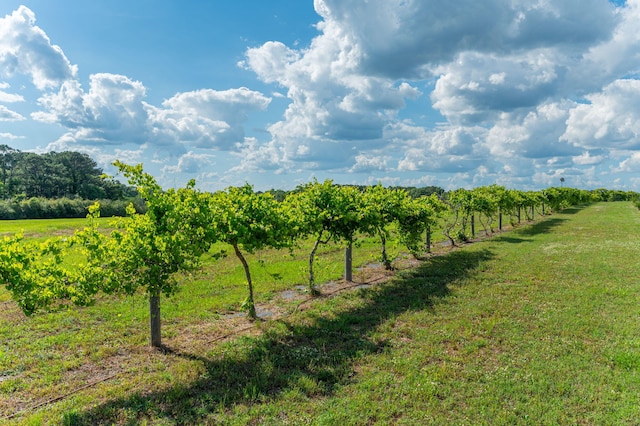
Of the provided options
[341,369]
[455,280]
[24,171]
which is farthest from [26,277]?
[24,171]

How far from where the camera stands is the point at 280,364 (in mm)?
8312

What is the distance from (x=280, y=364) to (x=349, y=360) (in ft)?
5.04

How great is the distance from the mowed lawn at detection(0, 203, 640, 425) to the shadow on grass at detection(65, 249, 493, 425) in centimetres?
4

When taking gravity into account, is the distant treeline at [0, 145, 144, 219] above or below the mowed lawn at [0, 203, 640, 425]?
above

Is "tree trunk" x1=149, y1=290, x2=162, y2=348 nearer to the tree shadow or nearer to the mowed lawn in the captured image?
the mowed lawn

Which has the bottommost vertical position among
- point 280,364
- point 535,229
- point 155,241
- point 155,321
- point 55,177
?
point 280,364

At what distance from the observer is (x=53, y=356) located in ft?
29.8

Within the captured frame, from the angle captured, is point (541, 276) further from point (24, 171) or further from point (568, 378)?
point (24, 171)

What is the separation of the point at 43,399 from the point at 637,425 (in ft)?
34.2

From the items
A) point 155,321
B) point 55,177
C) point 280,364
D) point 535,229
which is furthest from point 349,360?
point 55,177

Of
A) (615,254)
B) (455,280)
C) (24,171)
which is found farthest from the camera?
(24,171)

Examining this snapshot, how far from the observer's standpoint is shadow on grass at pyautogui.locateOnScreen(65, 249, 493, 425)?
663 cm

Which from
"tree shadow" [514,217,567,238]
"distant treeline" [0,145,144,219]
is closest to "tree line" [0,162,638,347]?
"tree shadow" [514,217,567,238]

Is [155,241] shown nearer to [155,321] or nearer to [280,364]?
[155,321]
